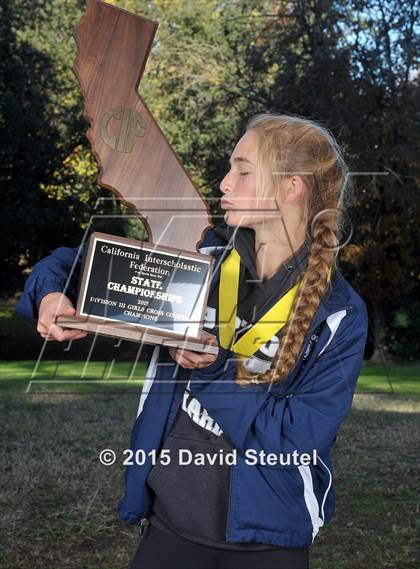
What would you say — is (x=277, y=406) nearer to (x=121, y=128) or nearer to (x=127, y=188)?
(x=127, y=188)

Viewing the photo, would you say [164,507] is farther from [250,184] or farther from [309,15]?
[309,15]

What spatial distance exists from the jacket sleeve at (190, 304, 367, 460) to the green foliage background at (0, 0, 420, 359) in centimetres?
1506

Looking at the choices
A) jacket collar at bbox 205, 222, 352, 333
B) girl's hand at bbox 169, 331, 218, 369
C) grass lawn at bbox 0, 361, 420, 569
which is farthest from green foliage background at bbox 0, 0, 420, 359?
girl's hand at bbox 169, 331, 218, 369

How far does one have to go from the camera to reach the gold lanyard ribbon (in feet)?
8.09

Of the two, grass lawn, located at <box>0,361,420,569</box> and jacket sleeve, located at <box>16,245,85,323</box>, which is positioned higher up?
jacket sleeve, located at <box>16,245,85,323</box>

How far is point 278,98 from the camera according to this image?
20.5 meters

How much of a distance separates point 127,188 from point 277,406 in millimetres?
798

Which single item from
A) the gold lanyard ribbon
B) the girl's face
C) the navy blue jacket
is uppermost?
the girl's face

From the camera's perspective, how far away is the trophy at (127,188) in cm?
237

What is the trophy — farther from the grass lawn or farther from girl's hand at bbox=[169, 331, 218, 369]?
the grass lawn

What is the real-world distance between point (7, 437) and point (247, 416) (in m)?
5.91

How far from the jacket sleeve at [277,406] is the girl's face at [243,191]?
439mm

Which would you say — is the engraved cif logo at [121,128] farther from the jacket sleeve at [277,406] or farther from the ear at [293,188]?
the jacket sleeve at [277,406]

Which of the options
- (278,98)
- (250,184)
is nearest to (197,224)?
(250,184)
